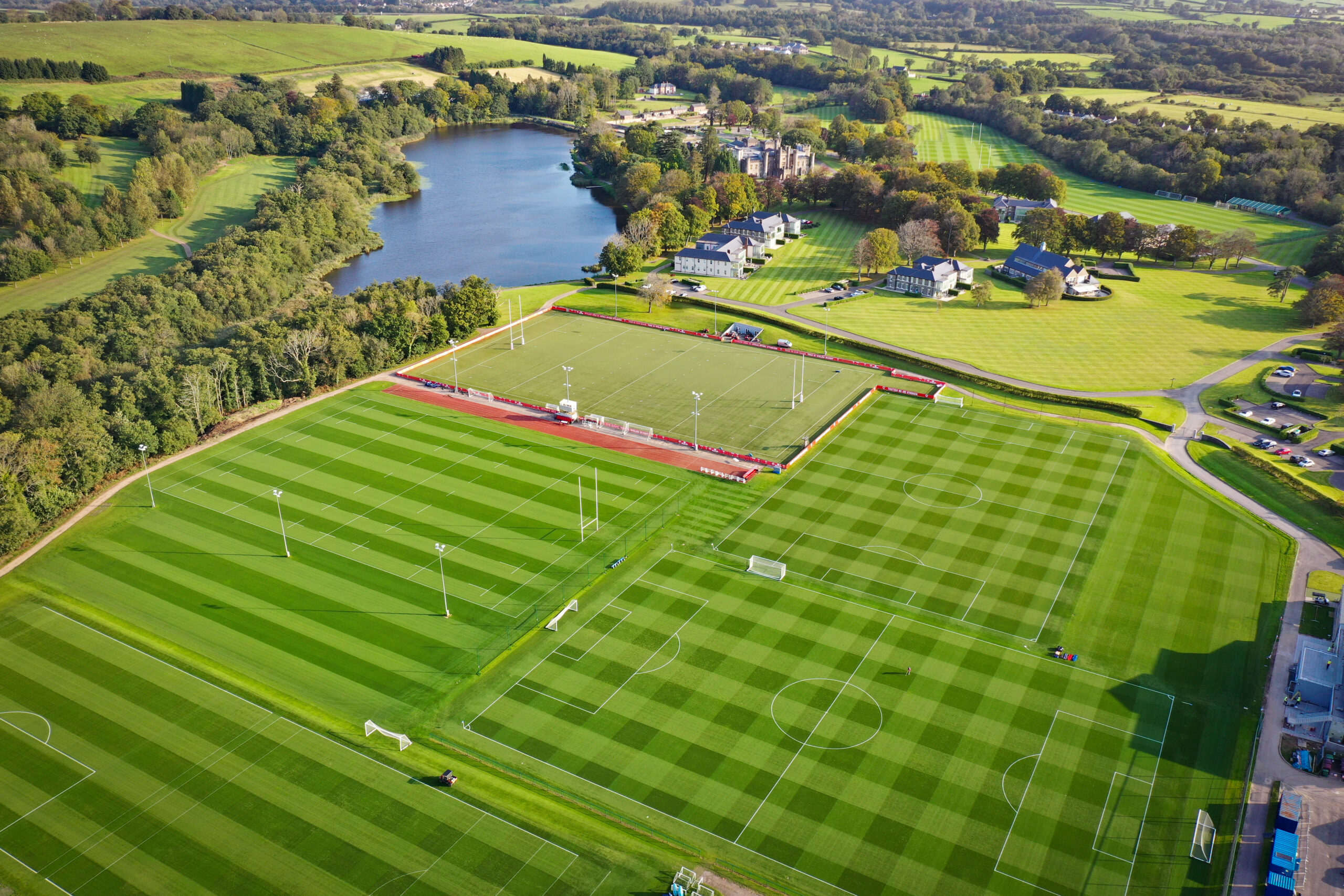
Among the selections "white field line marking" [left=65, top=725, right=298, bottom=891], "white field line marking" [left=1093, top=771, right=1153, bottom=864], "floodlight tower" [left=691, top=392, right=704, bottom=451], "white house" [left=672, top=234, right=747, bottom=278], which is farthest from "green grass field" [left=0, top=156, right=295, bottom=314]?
"white field line marking" [left=1093, top=771, right=1153, bottom=864]

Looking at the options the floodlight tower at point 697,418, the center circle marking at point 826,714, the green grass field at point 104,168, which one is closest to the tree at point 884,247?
the floodlight tower at point 697,418

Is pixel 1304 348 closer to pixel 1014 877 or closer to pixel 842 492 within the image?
pixel 842 492

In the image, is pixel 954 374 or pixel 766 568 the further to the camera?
pixel 954 374

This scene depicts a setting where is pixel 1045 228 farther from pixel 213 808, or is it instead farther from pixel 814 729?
pixel 213 808

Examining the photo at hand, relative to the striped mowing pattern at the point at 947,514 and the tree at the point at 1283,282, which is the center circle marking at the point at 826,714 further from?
the tree at the point at 1283,282

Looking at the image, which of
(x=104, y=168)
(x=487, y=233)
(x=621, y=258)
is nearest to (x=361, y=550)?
(x=621, y=258)

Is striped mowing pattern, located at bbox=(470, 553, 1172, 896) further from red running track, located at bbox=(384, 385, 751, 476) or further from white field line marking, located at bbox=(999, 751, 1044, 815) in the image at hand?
red running track, located at bbox=(384, 385, 751, 476)

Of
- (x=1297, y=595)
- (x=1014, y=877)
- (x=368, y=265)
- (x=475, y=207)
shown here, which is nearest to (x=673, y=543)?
(x=1014, y=877)
